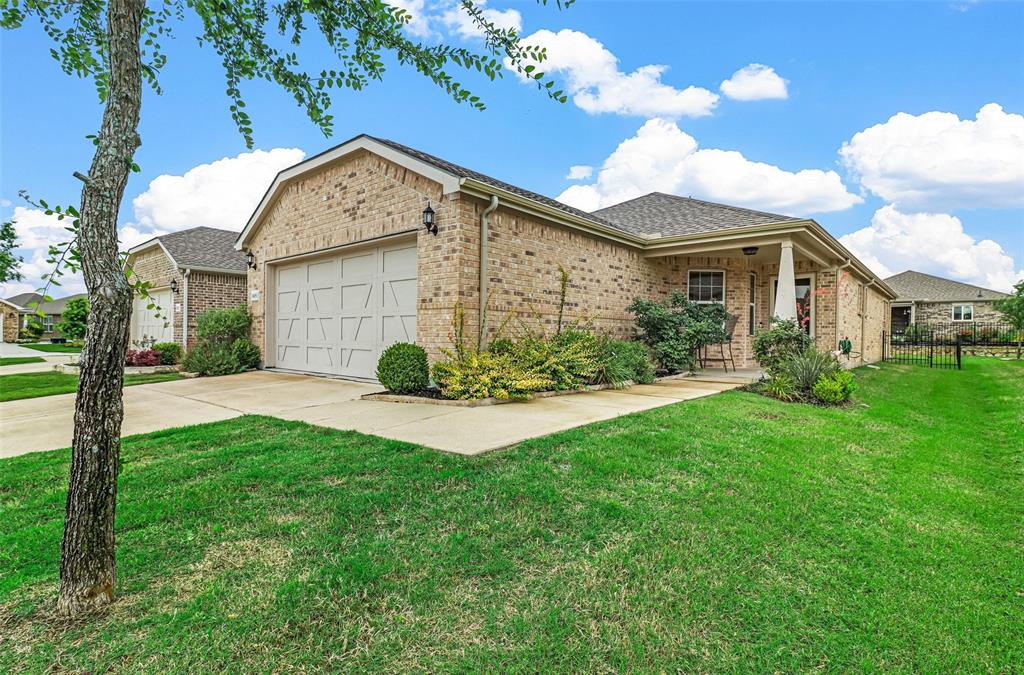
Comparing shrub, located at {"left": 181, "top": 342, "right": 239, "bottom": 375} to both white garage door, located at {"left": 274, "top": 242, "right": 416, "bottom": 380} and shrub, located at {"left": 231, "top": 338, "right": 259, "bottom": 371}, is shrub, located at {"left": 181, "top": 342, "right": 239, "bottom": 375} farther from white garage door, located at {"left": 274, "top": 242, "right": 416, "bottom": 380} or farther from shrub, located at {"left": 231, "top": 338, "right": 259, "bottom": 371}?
white garage door, located at {"left": 274, "top": 242, "right": 416, "bottom": 380}

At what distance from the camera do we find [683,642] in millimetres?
1848

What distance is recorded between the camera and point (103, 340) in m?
1.85

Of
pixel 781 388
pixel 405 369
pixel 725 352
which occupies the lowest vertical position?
pixel 781 388

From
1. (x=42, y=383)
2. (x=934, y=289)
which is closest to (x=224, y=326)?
(x=42, y=383)

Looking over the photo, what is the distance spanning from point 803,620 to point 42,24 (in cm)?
503

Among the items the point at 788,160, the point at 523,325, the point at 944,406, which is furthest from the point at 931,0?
the point at 523,325

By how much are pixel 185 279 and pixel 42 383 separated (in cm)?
479

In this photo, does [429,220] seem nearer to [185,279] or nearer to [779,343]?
[779,343]

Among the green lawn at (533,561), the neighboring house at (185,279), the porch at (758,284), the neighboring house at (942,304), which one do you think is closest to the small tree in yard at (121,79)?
the green lawn at (533,561)

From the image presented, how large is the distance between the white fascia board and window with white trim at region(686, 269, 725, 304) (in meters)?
7.18

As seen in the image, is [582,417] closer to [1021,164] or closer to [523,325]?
[523,325]

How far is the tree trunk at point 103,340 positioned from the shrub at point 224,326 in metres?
10.6

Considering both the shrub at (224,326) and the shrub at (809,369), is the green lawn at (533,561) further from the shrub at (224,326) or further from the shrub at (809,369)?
the shrub at (224,326)

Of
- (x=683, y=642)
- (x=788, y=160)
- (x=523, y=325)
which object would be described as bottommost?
(x=683, y=642)
